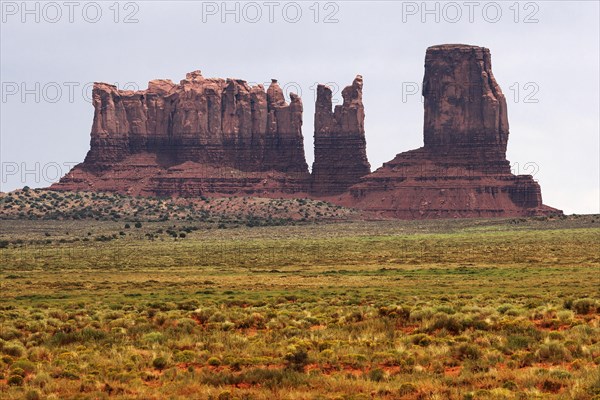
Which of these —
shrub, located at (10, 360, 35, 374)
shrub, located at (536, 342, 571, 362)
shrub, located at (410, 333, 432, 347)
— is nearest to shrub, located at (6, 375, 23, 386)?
shrub, located at (10, 360, 35, 374)

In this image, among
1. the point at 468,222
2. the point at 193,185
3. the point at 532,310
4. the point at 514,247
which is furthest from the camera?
the point at 193,185

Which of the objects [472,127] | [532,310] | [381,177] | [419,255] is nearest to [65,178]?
[381,177]

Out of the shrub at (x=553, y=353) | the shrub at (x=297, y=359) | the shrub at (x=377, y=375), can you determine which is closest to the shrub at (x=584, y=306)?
the shrub at (x=553, y=353)

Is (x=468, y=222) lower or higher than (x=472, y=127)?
lower

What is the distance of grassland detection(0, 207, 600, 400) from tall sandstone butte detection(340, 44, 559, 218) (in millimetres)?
101437

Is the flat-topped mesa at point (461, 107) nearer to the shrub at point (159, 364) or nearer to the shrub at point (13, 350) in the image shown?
the shrub at point (13, 350)

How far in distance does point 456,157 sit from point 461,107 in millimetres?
8875

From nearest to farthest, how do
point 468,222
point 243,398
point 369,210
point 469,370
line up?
point 243,398 → point 469,370 → point 468,222 → point 369,210

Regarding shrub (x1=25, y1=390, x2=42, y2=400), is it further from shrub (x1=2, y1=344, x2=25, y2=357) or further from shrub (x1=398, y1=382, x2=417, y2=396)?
shrub (x1=398, y1=382, x2=417, y2=396)

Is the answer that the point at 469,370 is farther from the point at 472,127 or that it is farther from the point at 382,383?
the point at 472,127

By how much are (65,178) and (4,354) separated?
554 feet

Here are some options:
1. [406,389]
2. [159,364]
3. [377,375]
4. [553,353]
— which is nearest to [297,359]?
[377,375]

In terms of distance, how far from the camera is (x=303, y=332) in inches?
Answer: 1312

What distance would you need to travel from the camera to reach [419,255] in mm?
90062
